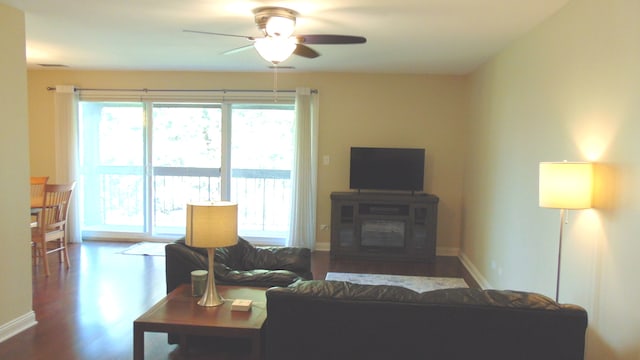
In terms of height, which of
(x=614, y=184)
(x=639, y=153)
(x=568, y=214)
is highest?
(x=639, y=153)

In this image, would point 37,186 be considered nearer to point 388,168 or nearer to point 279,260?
point 279,260

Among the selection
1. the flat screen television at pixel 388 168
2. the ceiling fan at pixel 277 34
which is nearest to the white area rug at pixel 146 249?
the flat screen television at pixel 388 168

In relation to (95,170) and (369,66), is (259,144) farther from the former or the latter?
(95,170)

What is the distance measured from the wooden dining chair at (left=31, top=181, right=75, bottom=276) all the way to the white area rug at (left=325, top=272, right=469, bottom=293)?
3.11 metres

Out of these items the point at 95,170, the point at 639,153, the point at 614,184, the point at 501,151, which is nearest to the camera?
the point at 639,153

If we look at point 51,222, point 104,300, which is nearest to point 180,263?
point 104,300

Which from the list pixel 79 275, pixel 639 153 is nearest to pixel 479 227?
pixel 639 153

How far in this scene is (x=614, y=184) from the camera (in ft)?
7.40

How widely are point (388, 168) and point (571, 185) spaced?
349 centimetres

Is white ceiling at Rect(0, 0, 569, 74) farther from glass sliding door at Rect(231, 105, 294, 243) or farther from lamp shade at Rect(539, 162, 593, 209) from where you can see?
lamp shade at Rect(539, 162, 593, 209)

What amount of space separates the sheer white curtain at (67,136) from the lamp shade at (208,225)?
15.7ft

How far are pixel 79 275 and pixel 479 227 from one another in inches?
177

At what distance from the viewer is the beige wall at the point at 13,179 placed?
317cm

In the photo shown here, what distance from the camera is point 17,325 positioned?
3.32 meters
